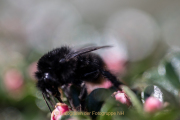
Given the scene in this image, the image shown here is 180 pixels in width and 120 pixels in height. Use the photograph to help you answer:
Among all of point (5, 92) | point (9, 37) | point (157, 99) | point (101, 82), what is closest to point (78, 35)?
point (9, 37)

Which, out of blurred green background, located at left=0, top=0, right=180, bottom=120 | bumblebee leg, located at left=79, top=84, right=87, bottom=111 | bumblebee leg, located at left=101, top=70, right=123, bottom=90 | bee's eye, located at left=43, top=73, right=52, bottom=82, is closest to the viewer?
bumblebee leg, located at left=79, top=84, right=87, bottom=111

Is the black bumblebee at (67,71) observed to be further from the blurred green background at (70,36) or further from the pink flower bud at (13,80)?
the pink flower bud at (13,80)

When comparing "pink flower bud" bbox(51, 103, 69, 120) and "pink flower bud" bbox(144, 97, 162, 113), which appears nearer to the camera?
"pink flower bud" bbox(144, 97, 162, 113)

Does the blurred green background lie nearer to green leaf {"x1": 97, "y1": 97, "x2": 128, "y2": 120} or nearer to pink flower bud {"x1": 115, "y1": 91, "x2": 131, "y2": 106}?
pink flower bud {"x1": 115, "y1": 91, "x2": 131, "y2": 106}

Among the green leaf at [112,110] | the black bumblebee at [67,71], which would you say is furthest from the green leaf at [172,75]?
the green leaf at [112,110]

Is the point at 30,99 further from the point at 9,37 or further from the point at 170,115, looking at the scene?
the point at 9,37

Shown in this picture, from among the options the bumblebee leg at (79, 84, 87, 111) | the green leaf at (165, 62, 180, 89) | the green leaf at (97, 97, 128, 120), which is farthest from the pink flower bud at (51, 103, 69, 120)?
the green leaf at (165, 62, 180, 89)

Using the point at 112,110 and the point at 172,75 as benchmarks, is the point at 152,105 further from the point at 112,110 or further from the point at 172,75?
the point at 172,75

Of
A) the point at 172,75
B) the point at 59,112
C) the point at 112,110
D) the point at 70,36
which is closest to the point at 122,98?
the point at 112,110
